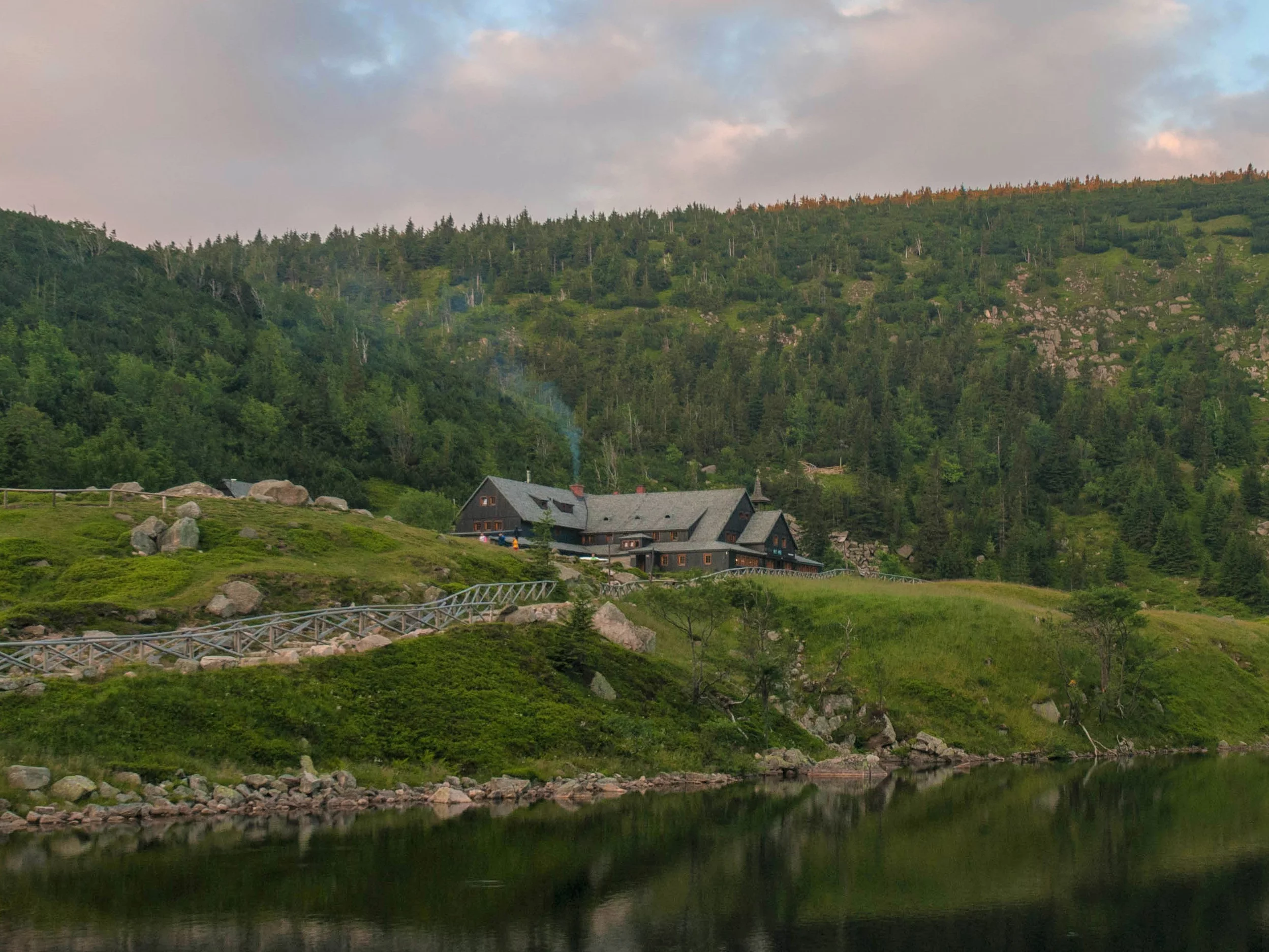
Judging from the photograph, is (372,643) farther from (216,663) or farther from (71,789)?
(71,789)

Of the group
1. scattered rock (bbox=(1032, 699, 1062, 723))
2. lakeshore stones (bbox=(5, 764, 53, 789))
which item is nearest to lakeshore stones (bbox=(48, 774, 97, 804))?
lakeshore stones (bbox=(5, 764, 53, 789))

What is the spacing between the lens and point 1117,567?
153 meters

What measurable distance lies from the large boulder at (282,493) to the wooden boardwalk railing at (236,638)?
124 ft

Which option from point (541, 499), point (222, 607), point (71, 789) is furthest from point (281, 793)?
point (541, 499)

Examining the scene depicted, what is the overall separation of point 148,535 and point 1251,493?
157969mm

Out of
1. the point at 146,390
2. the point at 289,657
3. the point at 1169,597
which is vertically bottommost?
the point at 1169,597

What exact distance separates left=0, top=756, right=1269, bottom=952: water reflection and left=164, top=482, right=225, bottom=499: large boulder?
61.6 m

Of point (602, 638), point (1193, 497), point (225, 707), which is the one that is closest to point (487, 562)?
point (602, 638)

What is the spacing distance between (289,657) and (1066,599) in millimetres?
Result: 65819

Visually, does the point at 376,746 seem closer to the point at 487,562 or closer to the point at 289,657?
the point at 289,657

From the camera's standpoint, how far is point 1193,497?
179 metres

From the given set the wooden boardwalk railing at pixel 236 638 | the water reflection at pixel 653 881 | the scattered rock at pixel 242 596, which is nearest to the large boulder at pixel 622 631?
the wooden boardwalk railing at pixel 236 638

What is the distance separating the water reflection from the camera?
2752cm

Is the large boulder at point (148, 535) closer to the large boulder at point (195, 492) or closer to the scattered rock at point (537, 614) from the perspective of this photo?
the large boulder at point (195, 492)
